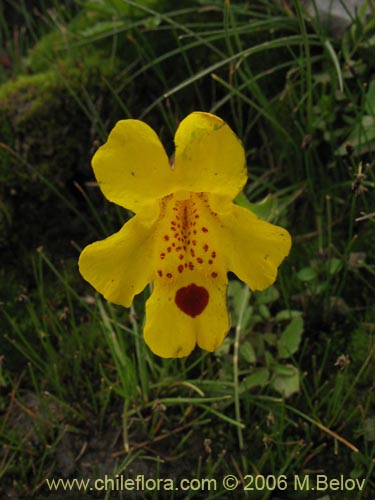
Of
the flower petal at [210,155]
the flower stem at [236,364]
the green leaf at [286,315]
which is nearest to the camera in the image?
the flower petal at [210,155]

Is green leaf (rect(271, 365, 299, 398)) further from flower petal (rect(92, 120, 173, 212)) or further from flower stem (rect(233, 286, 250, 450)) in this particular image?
flower petal (rect(92, 120, 173, 212))

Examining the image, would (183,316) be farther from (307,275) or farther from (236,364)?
(307,275)

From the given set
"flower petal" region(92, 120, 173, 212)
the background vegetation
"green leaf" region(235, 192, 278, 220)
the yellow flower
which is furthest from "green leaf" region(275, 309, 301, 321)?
"flower petal" region(92, 120, 173, 212)

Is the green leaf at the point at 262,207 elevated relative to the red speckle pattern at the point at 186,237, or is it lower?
lower

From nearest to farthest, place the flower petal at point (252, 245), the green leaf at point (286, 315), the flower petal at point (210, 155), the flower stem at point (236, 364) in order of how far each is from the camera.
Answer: the flower petal at point (210, 155) → the flower petal at point (252, 245) → the flower stem at point (236, 364) → the green leaf at point (286, 315)

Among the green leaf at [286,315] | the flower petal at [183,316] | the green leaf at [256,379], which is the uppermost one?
the flower petal at [183,316]

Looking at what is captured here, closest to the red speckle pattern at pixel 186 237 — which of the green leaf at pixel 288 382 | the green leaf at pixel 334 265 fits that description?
the green leaf at pixel 288 382

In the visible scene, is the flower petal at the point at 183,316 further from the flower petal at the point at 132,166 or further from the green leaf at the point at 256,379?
the green leaf at the point at 256,379

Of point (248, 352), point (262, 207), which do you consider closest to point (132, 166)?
point (262, 207)
